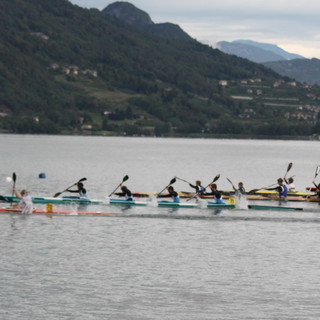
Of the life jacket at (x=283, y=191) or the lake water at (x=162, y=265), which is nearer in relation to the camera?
the lake water at (x=162, y=265)

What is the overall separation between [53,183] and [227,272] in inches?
2430

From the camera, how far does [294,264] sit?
41500 millimetres

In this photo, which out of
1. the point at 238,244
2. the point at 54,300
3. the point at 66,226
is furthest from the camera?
the point at 66,226

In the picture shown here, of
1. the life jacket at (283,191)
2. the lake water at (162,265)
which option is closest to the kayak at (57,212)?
the lake water at (162,265)

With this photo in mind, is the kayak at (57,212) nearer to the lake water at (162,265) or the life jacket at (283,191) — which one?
the lake water at (162,265)

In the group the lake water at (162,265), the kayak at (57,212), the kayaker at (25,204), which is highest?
the kayaker at (25,204)

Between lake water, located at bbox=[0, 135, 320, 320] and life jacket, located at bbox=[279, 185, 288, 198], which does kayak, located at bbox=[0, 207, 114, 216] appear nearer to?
lake water, located at bbox=[0, 135, 320, 320]

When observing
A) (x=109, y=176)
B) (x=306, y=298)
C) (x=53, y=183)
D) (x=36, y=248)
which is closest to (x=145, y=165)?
(x=109, y=176)

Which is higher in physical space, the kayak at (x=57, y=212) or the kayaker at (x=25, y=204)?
the kayaker at (x=25, y=204)

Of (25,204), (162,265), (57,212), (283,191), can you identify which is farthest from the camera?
(283,191)

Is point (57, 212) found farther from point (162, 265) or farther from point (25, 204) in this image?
point (162, 265)

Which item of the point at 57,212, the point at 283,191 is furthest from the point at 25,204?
the point at 283,191

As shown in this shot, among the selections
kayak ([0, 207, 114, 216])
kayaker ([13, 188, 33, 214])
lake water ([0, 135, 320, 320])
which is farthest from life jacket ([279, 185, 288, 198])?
kayaker ([13, 188, 33, 214])

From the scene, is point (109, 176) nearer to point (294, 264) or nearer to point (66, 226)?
point (66, 226)
